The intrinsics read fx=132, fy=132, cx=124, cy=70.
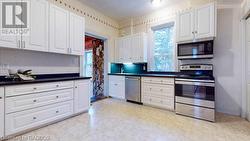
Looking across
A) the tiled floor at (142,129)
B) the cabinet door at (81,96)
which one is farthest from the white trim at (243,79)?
the cabinet door at (81,96)

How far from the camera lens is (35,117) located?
88.2 inches

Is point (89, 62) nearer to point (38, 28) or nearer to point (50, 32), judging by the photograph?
point (50, 32)

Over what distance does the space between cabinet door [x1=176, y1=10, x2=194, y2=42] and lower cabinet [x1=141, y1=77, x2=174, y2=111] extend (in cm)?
109

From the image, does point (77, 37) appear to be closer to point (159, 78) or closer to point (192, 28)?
point (159, 78)

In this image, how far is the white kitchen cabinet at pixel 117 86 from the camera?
4.48 metres

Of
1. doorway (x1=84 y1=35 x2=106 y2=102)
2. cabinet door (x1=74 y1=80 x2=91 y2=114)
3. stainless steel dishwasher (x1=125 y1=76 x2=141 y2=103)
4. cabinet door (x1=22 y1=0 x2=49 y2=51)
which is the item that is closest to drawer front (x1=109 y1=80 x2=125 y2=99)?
stainless steel dishwasher (x1=125 y1=76 x2=141 y2=103)

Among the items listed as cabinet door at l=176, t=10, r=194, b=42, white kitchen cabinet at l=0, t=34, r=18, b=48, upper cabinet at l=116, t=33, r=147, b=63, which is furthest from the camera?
upper cabinet at l=116, t=33, r=147, b=63

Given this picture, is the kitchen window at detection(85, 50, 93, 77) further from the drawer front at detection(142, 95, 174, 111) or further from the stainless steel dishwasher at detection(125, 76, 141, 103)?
the drawer front at detection(142, 95, 174, 111)

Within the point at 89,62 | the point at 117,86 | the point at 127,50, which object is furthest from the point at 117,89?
the point at 89,62

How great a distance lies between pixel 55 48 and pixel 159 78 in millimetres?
2576

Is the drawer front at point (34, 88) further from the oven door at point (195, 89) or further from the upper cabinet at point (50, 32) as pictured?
the oven door at point (195, 89)

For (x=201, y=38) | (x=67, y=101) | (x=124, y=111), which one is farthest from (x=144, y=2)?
(x=67, y=101)

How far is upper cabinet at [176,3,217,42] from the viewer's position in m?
2.85

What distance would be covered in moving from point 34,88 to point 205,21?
365 centimetres
